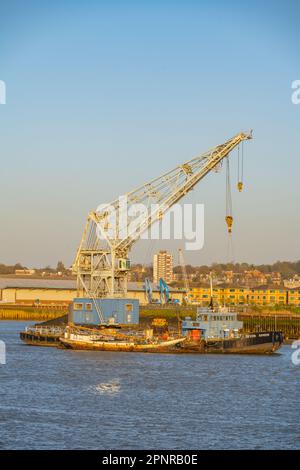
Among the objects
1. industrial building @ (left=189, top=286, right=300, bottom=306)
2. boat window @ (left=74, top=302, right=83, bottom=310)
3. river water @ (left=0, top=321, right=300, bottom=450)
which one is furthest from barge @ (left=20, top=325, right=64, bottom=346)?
industrial building @ (left=189, top=286, right=300, bottom=306)

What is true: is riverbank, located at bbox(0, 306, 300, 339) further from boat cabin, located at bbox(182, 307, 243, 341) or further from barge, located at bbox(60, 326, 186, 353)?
boat cabin, located at bbox(182, 307, 243, 341)

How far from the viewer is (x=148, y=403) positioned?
38062mm

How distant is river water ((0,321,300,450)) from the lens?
3059 centimetres

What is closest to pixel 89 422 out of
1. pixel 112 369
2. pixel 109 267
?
pixel 112 369

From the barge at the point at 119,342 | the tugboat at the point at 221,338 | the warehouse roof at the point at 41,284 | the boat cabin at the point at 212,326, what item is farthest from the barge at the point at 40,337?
the warehouse roof at the point at 41,284

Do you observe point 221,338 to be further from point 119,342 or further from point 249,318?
point 249,318

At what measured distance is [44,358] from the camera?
5803cm

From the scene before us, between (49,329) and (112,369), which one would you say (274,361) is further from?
(49,329)

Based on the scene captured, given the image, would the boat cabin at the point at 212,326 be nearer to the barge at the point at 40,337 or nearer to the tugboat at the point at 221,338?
the tugboat at the point at 221,338

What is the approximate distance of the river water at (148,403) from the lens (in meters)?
30.6

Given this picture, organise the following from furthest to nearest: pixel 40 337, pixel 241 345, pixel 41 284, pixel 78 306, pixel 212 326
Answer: pixel 41 284
pixel 78 306
pixel 40 337
pixel 212 326
pixel 241 345

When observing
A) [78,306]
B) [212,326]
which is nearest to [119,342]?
[212,326]

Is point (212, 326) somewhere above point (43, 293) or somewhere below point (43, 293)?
below

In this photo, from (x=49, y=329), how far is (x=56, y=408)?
1595 inches
